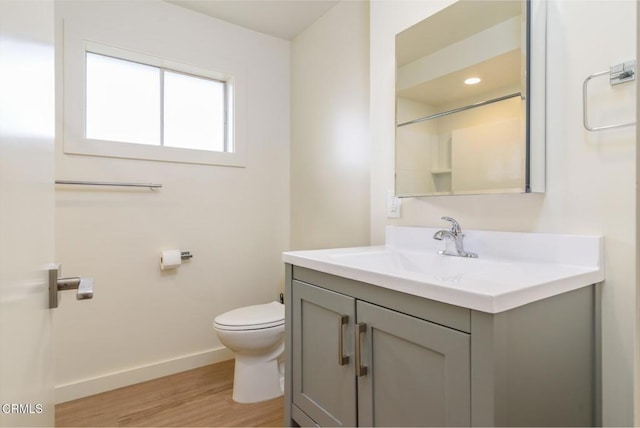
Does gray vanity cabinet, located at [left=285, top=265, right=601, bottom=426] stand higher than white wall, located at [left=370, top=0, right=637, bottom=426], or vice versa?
white wall, located at [left=370, top=0, right=637, bottom=426]

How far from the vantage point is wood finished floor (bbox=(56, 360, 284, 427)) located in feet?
5.70

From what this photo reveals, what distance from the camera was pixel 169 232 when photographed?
2.29 metres

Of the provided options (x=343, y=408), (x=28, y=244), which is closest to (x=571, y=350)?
(x=343, y=408)

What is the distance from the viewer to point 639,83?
1.01 ft

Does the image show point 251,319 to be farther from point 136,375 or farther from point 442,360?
point 442,360

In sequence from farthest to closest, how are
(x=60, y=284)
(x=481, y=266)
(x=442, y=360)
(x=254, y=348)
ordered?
(x=254, y=348), (x=481, y=266), (x=442, y=360), (x=60, y=284)

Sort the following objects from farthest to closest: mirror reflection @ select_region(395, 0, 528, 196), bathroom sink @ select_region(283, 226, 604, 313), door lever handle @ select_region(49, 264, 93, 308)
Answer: mirror reflection @ select_region(395, 0, 528, 196) < bathroom sink @ select_region(283, 226, 604, 313) < door lever handle @ select_region(49, 264, 93, 308)

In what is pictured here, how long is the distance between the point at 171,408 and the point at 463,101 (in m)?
2.11

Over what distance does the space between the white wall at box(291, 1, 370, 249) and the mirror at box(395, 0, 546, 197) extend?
17.8 inches

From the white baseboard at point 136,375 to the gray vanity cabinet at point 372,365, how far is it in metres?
1.19

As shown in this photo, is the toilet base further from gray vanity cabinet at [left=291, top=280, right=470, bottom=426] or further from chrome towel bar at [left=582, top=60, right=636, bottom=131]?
chrome towel bar at [left=582, top=60, right=636, bottom=131]

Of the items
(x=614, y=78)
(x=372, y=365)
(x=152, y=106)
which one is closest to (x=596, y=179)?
(x=614, y=78)

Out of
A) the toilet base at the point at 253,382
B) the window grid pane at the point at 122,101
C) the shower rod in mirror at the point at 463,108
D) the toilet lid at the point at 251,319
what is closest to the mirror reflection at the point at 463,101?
the shower rod in mirror at the point at 463,108

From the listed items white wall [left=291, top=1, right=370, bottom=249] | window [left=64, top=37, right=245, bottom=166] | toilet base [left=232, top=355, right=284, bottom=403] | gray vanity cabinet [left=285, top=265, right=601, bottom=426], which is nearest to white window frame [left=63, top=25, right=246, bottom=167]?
window [left=64, top=37, right=245, bottom=166]
